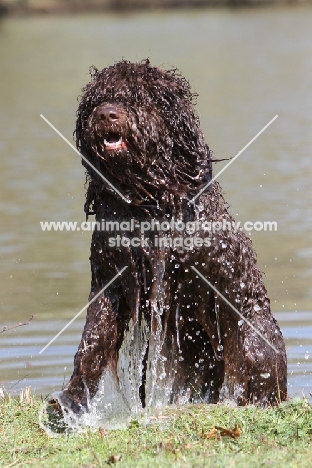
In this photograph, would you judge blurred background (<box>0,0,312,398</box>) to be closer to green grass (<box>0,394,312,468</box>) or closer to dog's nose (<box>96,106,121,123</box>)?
green grass (<box>0,394,312,468</box>)

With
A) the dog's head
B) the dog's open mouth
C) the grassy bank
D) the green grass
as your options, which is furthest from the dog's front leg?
the grassy bank

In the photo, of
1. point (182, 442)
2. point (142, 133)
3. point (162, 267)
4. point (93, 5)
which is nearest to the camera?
point (182, 442)

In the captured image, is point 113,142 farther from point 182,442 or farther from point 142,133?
point 182,442

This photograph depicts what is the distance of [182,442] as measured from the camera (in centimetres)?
516

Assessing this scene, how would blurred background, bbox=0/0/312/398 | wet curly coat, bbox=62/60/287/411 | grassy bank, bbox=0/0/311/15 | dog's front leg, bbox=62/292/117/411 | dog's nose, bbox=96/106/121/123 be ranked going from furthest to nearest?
grassy bank, bbox=0/0/311/15 → blurred background, bbox=0/0/312/398 → dog's front leg, bbox=62/292/117/411 → wet curly coat, bbox=62/60/287/411 → dog's nose, bbox=96/106/121/123

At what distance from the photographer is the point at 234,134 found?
19000 mm

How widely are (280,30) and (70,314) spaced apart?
3027cm

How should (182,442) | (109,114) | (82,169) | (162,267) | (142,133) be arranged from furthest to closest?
(82,169), (162,267), (142,133), (109,114), (182,442)

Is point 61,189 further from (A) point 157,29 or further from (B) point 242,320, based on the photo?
(A) point 157,29

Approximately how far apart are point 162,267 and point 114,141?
86cm

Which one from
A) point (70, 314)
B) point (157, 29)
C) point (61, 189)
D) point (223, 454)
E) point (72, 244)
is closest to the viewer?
point (223, 454)

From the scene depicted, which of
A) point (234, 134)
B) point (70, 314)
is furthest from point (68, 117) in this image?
point (70, 314)

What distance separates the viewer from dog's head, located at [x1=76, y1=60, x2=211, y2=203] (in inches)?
215

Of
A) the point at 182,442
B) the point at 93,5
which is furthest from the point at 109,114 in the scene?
the point at 93,5
